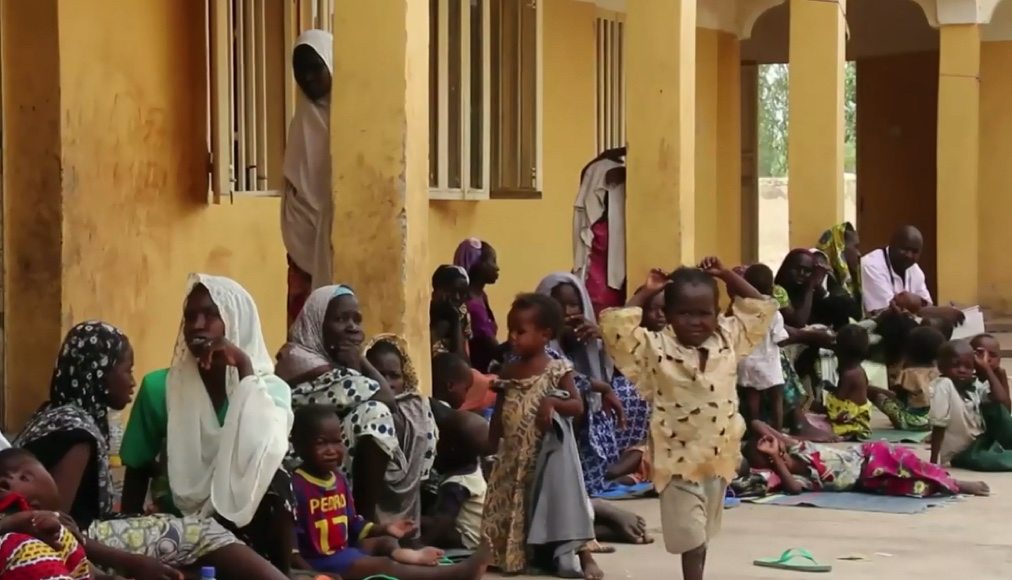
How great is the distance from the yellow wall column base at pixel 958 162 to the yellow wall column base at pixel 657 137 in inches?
262

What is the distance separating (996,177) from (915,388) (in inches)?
276

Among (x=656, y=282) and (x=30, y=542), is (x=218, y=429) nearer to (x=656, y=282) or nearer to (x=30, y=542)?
(x=30, y=542)

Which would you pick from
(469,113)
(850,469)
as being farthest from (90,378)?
(469,113)

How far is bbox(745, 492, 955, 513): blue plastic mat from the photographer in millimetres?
7414

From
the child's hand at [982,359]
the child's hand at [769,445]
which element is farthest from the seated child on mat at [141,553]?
the child's hand at [982,359]

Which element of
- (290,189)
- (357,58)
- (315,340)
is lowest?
(315,340)

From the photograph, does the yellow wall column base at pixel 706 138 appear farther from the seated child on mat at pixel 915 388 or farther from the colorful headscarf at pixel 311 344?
the colorful headscarf at pixel 311 344

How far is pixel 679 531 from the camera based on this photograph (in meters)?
5.46

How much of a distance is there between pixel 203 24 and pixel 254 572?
14.6 feet

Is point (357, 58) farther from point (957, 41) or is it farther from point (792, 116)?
point (957, 41)

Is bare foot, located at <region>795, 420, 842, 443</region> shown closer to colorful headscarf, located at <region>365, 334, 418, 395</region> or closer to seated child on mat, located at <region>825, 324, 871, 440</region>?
seated child on mat, located at <region>825, 324, 871, 440</region>

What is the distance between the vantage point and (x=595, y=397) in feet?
24.4

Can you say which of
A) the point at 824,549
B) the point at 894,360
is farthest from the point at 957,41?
the point at 824,549

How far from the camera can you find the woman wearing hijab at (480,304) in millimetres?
8734
